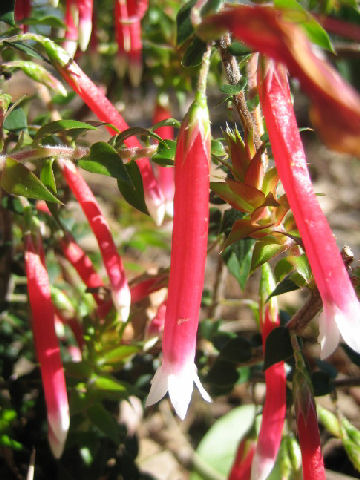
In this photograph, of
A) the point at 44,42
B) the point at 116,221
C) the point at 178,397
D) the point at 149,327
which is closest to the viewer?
the point at 178,397

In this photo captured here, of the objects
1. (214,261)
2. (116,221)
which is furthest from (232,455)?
(116,221)

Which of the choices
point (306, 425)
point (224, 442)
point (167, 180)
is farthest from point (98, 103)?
point (224, 442)

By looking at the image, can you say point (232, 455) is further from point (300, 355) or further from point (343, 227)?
point (343, 227)

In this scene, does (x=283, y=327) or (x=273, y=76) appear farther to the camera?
(x=283, y=327)

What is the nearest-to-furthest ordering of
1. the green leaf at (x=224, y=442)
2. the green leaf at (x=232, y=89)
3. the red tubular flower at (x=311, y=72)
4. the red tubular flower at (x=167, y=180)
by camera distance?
the red tubular flower at (x=311, y=72) < the green leaf at (x=232, y=89) < the red tubular flower at (x=167, y=180) < the green leaf at (x=224, y=442)

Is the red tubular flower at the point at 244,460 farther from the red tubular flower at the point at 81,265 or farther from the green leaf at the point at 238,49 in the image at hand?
the green leaf at the point at 238,49

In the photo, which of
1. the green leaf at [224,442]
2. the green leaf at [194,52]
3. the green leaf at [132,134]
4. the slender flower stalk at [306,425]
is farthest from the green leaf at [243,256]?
the green leaf at [224,442]

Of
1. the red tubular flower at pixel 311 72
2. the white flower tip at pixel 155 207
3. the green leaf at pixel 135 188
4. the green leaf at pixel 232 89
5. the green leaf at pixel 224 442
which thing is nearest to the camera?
the red tubular flower at pixel 311 72
